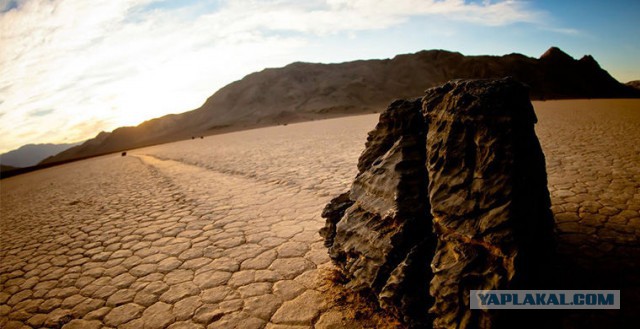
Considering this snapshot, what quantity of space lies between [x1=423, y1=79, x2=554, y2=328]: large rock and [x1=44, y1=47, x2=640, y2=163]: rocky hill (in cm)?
4664

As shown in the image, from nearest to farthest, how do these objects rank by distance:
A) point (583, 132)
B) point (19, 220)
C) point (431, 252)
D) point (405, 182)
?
point (431, 252), point (405, 182), point (19, 220), point (583, 132)

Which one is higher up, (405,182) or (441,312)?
(405,182)

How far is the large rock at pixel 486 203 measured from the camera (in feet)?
4.87

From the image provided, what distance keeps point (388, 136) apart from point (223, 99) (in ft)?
229

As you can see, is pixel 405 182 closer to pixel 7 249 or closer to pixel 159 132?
pixel 7 249

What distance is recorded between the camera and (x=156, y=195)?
673 centimetres

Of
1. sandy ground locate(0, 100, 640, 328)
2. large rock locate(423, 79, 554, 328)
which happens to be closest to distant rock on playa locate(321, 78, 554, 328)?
large rock locate(423, 79, 554, 328)

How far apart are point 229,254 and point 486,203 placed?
2.78 metres

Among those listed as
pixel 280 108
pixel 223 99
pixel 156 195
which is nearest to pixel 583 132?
pixel 156 195

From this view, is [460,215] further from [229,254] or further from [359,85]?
[359,85]

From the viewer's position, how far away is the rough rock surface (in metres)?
1.85

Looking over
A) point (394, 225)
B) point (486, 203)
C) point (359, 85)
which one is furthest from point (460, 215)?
point (359, 85)

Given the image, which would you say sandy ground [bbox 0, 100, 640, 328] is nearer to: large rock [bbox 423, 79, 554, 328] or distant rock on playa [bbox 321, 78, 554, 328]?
distant rock on playa [bbox 321, 78, 554, 328]

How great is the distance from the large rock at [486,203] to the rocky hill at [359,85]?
4664 cm
